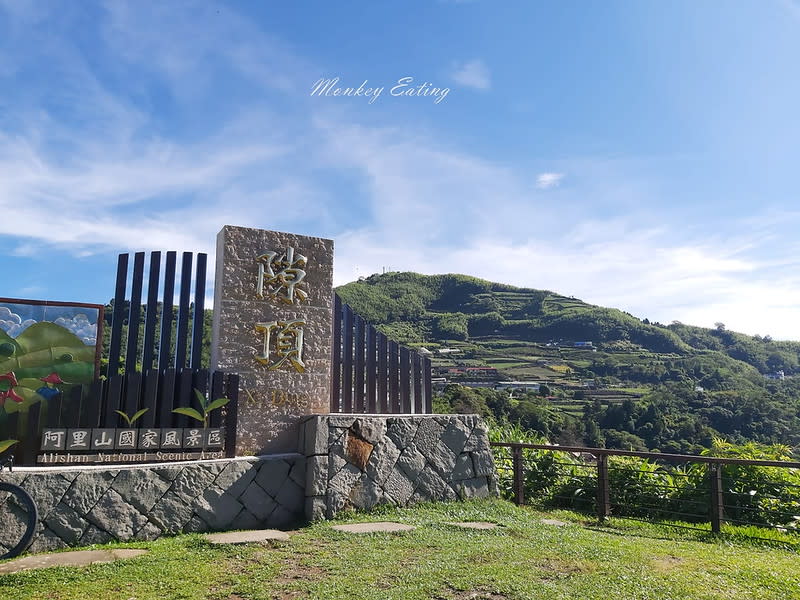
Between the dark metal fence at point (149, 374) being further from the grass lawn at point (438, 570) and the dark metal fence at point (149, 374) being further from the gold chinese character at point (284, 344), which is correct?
the grass lawn at point (438, 570)

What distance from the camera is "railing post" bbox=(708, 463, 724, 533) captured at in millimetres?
6289

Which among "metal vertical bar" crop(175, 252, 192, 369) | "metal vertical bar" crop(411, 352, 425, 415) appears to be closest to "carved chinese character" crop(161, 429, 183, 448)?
"metal vertical bar" crop(175, 252, 192, 369)

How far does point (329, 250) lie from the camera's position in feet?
25.5

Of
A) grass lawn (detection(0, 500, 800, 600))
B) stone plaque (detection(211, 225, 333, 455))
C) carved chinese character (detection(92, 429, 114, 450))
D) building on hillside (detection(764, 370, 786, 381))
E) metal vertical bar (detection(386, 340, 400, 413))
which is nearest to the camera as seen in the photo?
grass lawn (detection(0, 500, 800, 600))

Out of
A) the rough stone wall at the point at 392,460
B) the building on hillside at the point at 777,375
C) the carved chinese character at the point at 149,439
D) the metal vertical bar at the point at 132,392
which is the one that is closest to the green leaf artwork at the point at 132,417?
the metal vertical bar at the point at 132,392

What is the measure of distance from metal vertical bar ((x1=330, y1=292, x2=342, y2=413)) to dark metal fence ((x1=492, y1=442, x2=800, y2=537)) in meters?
2.34

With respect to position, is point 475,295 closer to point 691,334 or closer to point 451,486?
A: point 691,334

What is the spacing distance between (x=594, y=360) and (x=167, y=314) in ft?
171

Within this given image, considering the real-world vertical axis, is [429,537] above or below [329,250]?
below

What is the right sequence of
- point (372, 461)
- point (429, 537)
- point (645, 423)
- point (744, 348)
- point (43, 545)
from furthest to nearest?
point (744, 348)
point (645, 423)
point (372, 461)
point (429, 537)
point (43, 545)

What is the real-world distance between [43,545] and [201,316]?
271 cm

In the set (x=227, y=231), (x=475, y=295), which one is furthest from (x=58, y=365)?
(x=475, y=295)

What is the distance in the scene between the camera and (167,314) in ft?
22.4

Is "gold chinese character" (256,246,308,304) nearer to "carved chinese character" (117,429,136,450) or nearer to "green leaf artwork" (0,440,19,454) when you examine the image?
"carved chinese character" (117,429,136,450)
